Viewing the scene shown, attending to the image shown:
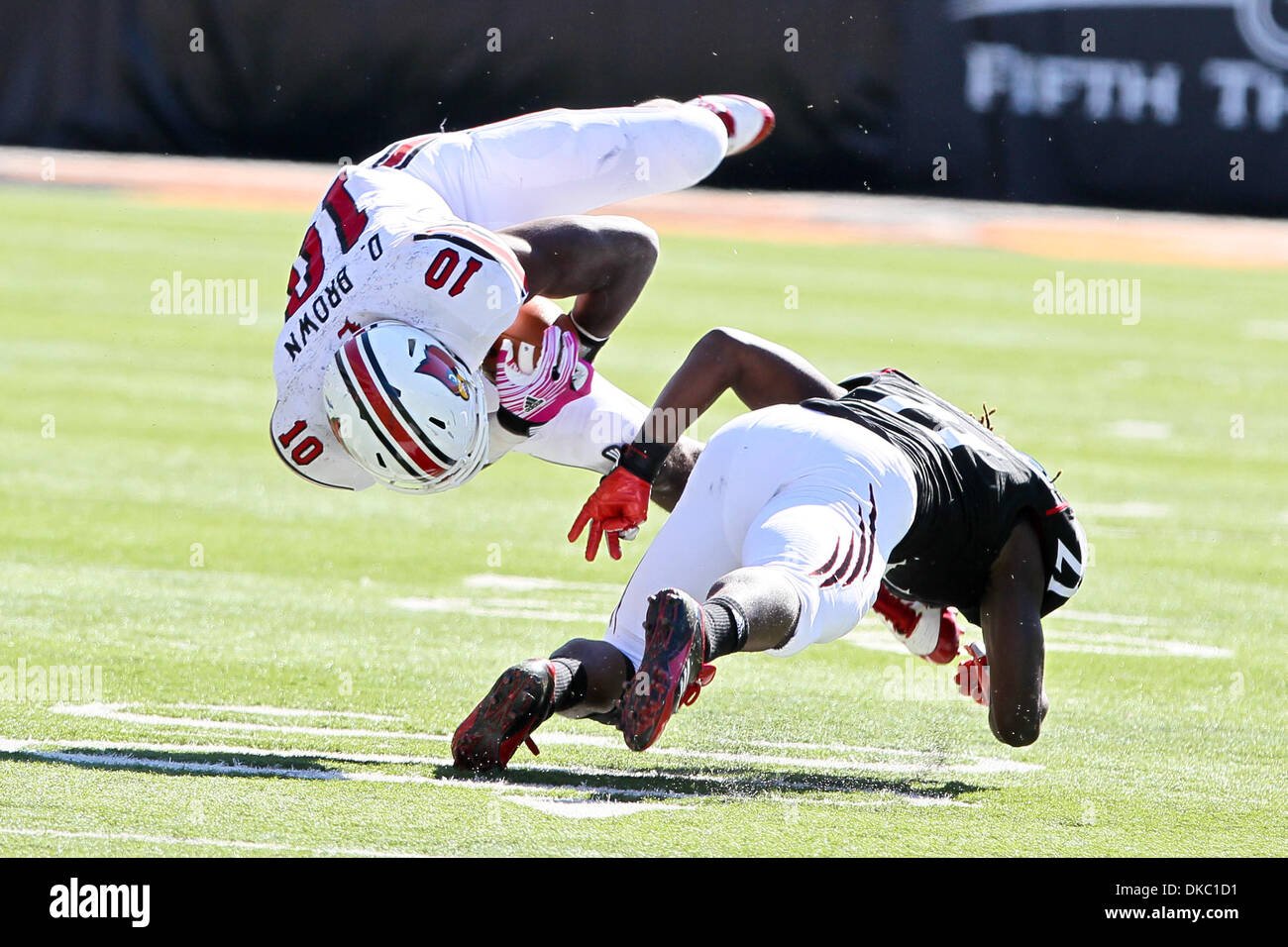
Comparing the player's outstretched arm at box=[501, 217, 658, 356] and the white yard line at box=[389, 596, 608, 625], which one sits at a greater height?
the player's outstretched arm at box=[501, 217, 658, 356]

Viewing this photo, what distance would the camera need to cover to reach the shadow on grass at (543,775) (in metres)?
4.39

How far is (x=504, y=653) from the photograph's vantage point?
6109 mm

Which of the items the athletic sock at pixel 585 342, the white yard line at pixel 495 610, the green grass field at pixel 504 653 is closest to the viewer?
the green grass field at pixel 504 653

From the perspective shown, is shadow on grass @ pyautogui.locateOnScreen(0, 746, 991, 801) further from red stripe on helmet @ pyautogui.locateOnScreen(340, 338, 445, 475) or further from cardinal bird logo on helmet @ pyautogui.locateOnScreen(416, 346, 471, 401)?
cardinal bird logo on helmet @ pyautogui.locateOnScreen(416, 346, 471, 401)

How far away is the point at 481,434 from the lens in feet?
16.3

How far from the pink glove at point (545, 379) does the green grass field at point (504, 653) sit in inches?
35.1

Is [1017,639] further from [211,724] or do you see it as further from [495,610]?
[495,610]

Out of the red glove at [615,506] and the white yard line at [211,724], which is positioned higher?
the red glove at [615,506]

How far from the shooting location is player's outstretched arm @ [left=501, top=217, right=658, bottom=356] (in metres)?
5.58

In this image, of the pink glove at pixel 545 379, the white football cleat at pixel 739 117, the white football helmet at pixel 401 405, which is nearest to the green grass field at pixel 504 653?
the white football helmet at pixel 401 405

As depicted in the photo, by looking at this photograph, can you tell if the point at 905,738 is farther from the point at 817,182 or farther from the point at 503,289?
the point at 817,182

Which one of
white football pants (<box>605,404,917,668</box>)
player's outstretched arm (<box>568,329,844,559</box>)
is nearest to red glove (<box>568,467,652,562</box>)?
player's outstretched arm (<box>568,329,844,559</box>)

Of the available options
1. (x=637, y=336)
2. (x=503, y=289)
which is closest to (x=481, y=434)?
(x=503, y=289)

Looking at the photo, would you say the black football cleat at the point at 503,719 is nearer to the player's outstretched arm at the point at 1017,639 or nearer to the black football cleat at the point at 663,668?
the black football cleat at the point at 663,668
